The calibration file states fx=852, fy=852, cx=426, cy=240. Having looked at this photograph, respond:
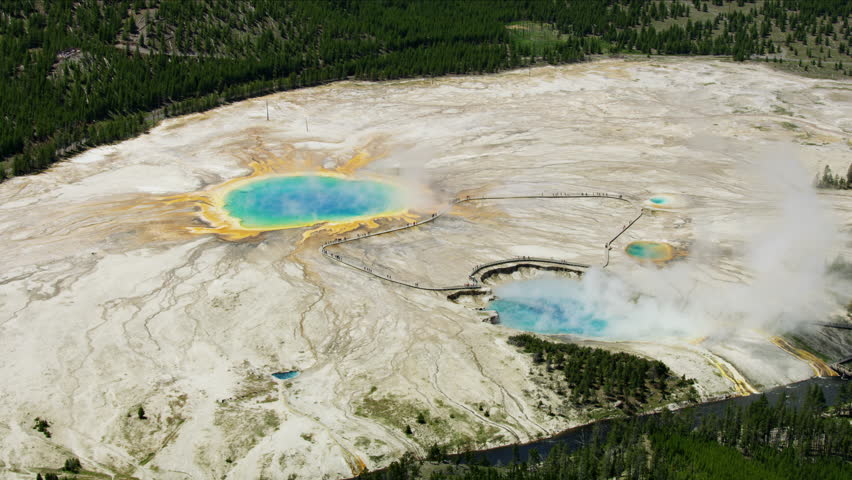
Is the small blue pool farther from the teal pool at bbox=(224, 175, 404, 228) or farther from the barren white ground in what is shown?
the teal pool at bbox=(224, 175, 404, 228)

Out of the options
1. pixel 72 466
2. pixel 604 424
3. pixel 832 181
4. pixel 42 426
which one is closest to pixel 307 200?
pixel 42 426

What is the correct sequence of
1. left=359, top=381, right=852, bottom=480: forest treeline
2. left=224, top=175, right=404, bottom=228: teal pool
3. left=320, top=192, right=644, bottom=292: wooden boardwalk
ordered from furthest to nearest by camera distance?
left=224, top=175, right=404, bottom=228: teal pool → left=320, top=192, right=644, bottom=292: wooden boardwalk → left=359, top=381, right=852, bottom=480: forest treeline

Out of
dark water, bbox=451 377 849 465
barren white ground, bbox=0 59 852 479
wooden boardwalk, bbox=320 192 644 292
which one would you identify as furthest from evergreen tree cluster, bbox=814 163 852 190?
dark water, bbox=451 377 849 465

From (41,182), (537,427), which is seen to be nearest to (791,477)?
(537,427)

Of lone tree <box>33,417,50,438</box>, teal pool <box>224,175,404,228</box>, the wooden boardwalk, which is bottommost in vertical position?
lone tree <box>33,417,50,438</box>

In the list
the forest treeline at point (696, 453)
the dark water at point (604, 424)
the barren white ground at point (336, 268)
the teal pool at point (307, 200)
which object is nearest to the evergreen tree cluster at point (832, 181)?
the barren white ground at point (336, 268)

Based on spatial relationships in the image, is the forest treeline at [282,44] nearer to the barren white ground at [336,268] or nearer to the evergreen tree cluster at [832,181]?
the barren white ground at [336,268]
